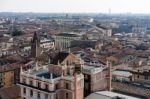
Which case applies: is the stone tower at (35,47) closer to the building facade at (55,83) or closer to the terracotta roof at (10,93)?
the terracotta roof at (10,93)

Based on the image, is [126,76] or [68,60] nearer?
[68,60]

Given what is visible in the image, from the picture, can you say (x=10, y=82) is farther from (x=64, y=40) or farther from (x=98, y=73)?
(x=64, y=40)

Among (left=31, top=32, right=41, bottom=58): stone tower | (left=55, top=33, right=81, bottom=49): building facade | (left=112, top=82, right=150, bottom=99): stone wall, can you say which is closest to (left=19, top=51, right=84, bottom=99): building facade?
(left=112, top=82, right=150, bottom=99): stone wall

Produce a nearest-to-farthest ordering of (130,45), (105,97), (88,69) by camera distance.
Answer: (105,97) < (88,69) < (130,45)

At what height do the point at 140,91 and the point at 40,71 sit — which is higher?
the point at 40,71

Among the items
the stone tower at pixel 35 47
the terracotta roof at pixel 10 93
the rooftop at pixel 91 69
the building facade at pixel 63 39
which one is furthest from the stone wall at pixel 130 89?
the building facade at pixel 63 39

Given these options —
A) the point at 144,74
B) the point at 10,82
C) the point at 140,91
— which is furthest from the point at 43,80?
the point at 10,82

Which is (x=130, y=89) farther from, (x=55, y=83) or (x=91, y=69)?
(x=55, y=83)

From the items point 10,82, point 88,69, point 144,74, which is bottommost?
point 10,82

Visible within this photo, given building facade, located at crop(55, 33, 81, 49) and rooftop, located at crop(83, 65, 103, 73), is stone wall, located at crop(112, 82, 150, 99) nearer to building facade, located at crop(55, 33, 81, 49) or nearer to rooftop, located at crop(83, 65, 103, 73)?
rooftop, located at crop(83, 65, 103, 73)

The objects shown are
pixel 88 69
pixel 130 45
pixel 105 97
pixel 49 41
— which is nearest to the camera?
pixel 105 97
